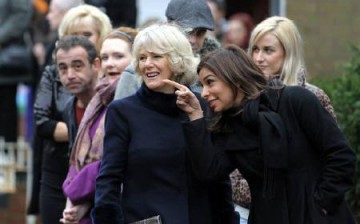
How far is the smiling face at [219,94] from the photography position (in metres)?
5.54

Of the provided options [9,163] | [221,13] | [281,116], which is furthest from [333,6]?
[281,116]

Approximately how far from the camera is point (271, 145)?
537 centimetres

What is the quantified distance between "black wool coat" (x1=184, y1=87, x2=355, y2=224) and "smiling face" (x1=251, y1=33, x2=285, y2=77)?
1102mm

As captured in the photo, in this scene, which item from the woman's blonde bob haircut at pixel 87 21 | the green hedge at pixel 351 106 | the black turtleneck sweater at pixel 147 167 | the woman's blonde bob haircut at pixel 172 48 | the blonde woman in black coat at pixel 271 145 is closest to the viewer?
the blonde woman in black coat at pixel 271 145

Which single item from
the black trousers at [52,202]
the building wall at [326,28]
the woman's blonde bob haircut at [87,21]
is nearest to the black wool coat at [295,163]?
the black trousers at [52,202]

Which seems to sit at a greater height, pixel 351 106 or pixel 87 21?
pixel 87 21

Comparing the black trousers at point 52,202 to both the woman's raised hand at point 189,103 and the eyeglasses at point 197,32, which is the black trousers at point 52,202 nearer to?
the eyeglasses at point 197,32

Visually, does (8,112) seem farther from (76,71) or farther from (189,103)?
(189,103)

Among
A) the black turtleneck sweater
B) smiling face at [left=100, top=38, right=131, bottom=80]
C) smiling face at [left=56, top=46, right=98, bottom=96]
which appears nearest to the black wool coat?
the black turtleneck sweater

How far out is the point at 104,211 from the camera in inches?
221

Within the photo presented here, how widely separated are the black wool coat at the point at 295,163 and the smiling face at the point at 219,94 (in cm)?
10

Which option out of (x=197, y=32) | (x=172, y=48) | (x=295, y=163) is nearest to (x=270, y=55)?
(x=197, y=32)

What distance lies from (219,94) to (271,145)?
38 cm

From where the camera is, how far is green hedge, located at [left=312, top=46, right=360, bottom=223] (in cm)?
741
